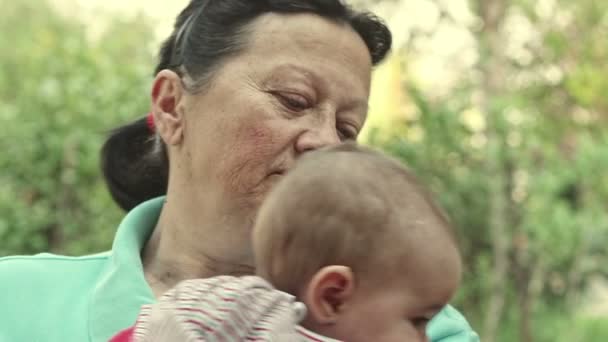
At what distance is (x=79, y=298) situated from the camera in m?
2.53

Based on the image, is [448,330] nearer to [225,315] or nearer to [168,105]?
[168,105]

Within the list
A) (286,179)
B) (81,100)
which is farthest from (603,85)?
(286,179)

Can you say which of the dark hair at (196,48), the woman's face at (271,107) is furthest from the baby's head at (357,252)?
the dark hair at (196,48)

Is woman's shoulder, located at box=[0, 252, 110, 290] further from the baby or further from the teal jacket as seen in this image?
the baby

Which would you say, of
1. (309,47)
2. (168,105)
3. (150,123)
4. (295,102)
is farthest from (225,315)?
(150,123)

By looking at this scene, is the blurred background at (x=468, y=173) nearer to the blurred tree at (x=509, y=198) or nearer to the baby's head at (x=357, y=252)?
the blurred tree at (x=509, y=198)

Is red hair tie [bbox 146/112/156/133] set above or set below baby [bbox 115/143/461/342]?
below

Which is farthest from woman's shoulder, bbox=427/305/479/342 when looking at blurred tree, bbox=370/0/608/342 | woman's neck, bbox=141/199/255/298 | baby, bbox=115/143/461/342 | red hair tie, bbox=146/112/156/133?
blurred tree, bbox=370/0/608/342

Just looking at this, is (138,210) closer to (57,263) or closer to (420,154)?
(57,263)

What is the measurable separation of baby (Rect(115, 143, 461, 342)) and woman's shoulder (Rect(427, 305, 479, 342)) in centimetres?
71

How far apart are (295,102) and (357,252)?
0.84 metres

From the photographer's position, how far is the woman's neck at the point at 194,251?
8.48 feet

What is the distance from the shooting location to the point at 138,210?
2877mm

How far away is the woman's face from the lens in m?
2.49
